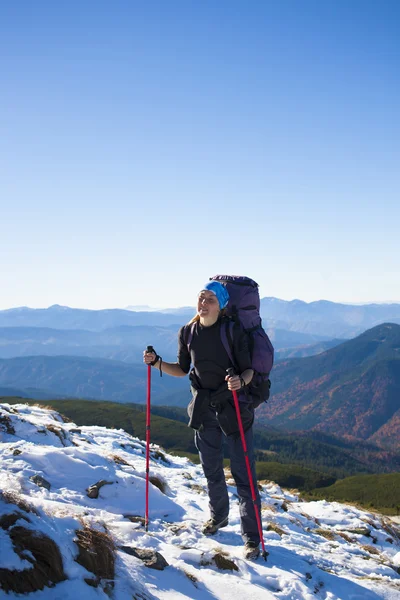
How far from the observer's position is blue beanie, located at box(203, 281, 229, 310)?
7.47m

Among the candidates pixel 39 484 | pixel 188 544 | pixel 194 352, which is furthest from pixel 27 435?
pixel 194 352

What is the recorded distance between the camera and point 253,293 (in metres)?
8.03

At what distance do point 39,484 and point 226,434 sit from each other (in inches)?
A: 173

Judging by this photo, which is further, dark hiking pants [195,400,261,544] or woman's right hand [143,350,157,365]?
woman's right hand [143,350,157,365]

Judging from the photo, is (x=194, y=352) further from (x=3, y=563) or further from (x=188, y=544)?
(x=3, y=563)

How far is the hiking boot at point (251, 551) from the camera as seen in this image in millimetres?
7414

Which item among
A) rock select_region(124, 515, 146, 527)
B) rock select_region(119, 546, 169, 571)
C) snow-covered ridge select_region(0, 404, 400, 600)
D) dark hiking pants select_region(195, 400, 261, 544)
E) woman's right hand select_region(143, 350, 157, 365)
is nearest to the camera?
snow-covered ridge select_region(0, 404, 400, 600)

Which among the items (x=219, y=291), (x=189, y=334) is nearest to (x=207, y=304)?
(x=219, y=291)

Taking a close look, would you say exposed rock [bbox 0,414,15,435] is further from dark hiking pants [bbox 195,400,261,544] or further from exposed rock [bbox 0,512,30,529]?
exposed rock [bbox 0,512,30,529]

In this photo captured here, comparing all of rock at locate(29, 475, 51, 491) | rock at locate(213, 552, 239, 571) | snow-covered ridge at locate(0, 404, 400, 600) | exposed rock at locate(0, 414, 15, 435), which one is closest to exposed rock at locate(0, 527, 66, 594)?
snow-covered ridge at locate(0, 404, 400, 600)

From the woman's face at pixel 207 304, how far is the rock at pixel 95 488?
513 centimetres

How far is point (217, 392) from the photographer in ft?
24.5

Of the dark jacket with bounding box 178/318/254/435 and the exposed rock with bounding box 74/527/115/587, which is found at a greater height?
the dark jacket with bounding box 178/318/254/435

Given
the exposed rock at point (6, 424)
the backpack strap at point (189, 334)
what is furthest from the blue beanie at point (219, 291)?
the exposed rock at point (6, 424)
